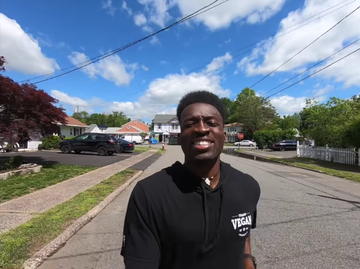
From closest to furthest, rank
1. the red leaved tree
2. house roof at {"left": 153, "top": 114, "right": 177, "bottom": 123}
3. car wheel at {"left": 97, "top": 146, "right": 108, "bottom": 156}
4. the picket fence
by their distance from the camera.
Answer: the red leaved tree, the picket fence, car wheel at {"left": 97, "top": 146, "right": 108, "bottom": 156}, house roof at {"left": 153, "top": 114, "right": 177, "bottom": 123}

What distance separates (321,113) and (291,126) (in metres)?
41.8

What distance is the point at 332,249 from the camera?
4.07m

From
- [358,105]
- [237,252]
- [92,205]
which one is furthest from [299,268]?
[358,105]

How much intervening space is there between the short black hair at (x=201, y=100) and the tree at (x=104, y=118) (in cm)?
11309

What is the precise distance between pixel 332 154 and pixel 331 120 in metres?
2.54

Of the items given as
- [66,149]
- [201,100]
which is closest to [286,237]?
[201,100]

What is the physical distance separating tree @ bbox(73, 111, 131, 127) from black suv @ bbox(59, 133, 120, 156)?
91055mm

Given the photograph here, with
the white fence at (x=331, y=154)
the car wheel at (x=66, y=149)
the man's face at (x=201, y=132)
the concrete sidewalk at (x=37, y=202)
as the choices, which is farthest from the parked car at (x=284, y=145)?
the man's face at (x=201, y=132)

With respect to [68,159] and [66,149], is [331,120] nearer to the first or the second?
[68,159]

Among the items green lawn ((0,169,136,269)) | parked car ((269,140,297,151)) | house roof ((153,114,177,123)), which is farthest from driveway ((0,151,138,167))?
house roof ((153,114,177,123))

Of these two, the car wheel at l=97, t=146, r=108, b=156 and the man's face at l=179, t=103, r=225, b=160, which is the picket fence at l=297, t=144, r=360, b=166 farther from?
the man's face at l=179, t=103, r=225, b=160

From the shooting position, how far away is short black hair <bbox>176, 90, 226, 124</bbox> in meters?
1.69

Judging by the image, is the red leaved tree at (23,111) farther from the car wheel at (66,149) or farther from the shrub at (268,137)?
the shrub at (268,137)

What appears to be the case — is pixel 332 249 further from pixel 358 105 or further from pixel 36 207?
pixel 358 105
